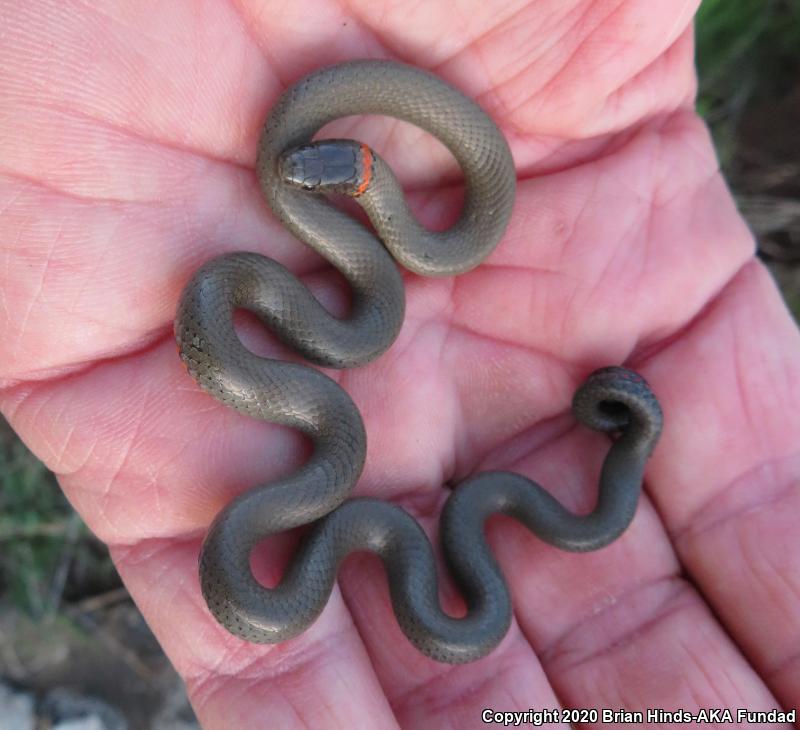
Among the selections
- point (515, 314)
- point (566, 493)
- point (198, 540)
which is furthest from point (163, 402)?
point (566, 493)

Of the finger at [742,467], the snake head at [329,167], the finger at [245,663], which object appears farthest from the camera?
the finger at [742,467]

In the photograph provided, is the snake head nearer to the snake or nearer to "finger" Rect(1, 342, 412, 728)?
the snake

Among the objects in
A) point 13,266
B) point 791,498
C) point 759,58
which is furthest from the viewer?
point 759,58

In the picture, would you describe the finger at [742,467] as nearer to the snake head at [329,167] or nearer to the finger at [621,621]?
the finger at [621,621]

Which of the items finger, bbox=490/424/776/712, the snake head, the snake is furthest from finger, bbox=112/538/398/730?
the snake head

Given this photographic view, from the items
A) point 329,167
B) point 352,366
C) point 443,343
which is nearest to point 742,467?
point 443,343

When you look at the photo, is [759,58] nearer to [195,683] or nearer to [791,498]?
[791,498]

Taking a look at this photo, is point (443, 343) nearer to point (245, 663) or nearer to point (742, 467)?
point (742, 467)

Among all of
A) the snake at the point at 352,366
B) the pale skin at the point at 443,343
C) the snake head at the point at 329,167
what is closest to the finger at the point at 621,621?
the pale skin at the point at 443,343
